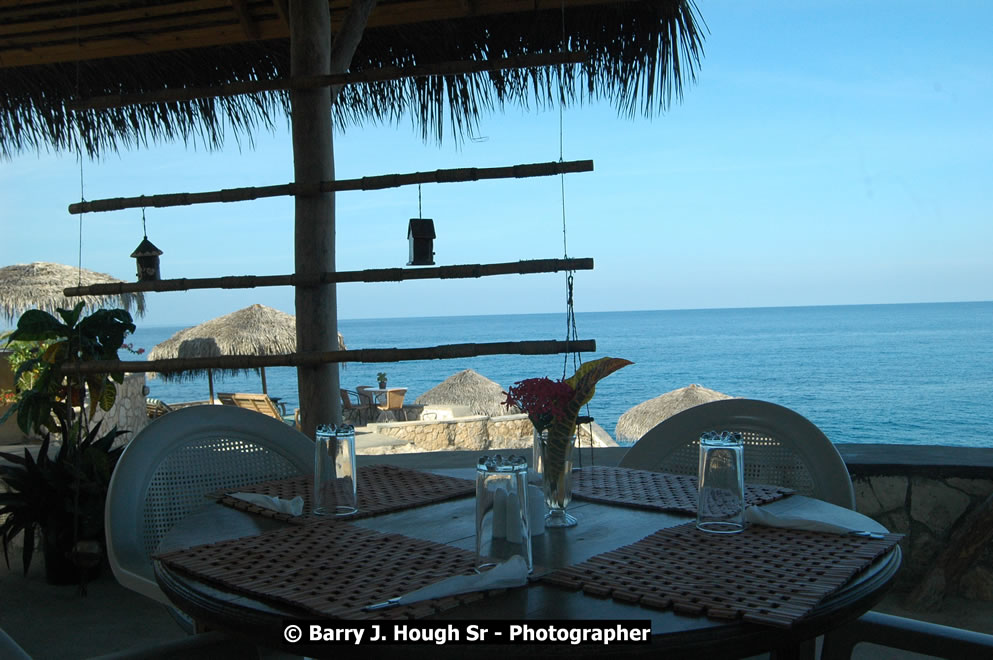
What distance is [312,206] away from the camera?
9.25 feet

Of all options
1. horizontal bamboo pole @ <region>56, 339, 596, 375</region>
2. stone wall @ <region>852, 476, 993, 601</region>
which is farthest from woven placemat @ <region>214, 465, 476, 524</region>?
stone wall @ <region>852, 476, 993, 601</region>

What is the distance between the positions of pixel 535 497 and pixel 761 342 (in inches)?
1790

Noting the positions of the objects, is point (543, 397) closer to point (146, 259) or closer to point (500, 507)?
point (500, 507)

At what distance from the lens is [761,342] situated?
44188 mm

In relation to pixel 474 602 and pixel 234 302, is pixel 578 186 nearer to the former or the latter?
pixel 234 302

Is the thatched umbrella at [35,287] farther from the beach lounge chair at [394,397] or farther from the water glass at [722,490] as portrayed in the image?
the water glass at [722,490]

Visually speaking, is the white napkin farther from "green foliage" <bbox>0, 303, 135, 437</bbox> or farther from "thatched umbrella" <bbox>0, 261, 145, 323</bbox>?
"thatched umbrella" <bbox>0, 261, 145, 323</bbox>

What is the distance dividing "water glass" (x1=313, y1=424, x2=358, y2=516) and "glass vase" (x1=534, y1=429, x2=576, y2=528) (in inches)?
13.7

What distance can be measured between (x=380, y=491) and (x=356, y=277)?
1.39 m

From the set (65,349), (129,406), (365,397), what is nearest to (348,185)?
(65,349)

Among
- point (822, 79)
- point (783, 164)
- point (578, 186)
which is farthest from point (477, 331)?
point (822, 79)

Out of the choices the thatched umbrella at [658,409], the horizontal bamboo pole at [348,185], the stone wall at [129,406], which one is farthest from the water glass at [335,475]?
the thatched umbrella at [658,409]

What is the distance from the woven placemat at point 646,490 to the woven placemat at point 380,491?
243 millimetres

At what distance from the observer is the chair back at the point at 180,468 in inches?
66.2
